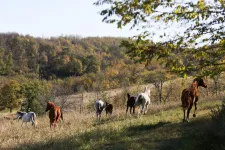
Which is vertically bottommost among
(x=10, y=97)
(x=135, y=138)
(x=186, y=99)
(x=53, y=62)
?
(x=10, y=97)

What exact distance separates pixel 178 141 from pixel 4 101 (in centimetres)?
6720

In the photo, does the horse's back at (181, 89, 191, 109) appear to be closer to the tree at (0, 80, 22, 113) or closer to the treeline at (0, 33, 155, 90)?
the tree at (0, 80, 22, 113)

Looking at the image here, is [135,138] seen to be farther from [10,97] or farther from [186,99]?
[10,97]

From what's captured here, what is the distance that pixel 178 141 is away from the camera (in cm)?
949

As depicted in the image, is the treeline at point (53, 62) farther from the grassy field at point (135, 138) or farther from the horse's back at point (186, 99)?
the grassy field at point (135, 138)

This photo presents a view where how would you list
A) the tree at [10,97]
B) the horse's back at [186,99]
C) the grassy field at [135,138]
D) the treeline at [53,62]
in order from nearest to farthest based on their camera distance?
the grassy field at [135,138], the horse's back at [186,99], the tree at [10,97], the treeline at [53,62]

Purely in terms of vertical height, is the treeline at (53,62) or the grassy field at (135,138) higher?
the grassy field at (135,138)

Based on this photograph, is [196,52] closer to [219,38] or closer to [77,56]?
[219,38]

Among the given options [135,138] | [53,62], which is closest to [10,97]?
[135,138]

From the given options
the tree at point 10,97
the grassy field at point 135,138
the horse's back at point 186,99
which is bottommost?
the tree at point 10,97

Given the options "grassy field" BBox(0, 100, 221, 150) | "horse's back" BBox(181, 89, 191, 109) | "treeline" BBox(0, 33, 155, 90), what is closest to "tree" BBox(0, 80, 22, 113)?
"grassy field" BBox(0, 100, 221, 150)

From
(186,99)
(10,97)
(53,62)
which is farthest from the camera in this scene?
(53,62)

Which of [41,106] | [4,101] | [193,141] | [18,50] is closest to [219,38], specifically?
[193,141]

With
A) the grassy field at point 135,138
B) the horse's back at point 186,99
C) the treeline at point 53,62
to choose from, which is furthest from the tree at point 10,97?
the treeline at point 53,62
